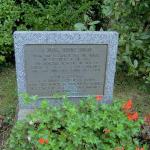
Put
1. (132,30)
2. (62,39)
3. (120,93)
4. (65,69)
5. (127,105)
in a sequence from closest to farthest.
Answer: (127,105), (62,39), (65,69), (132,30), (120,93)

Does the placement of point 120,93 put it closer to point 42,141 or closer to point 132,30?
point 132,30

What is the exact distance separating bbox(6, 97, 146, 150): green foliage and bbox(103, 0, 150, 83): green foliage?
2.97 feet

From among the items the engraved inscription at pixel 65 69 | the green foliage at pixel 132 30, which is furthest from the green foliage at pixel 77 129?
the green foliage at pixel 132 30

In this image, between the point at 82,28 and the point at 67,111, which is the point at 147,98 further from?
the point at 67,111

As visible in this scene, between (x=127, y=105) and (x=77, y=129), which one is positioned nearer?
(x=77, y=129)

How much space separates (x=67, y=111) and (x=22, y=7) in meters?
2.07

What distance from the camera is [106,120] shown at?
10.8ft

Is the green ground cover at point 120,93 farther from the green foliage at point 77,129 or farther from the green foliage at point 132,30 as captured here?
the green foliage at point 77,129

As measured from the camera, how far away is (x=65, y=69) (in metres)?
3.80

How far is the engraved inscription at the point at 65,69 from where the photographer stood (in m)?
3.71

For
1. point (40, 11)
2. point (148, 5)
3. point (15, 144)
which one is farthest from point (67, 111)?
point (40, 11)

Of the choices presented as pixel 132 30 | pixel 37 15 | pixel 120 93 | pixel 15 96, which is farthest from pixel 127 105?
pixel 37 15

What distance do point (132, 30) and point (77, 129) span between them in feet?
5.00

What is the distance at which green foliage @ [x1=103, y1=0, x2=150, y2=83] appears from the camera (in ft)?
13.4
